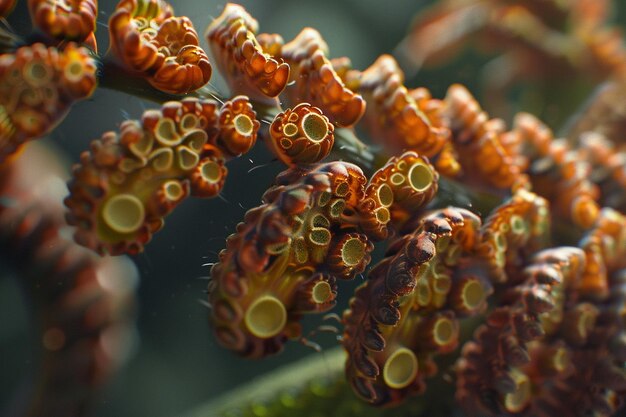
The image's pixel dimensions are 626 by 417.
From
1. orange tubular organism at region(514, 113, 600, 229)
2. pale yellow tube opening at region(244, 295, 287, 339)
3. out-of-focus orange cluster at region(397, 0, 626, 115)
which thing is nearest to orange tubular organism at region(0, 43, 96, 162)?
pale yellow tube opening at region(244, 295, 287, 339)

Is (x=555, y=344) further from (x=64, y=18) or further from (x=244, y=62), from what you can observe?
(x=64, y=18)

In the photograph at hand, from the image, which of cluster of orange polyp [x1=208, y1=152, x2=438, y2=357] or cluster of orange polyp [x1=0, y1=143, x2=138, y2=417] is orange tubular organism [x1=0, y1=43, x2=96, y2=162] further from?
cluster of orange polyp [x1=208, y1=152, x2=438, y2=357]

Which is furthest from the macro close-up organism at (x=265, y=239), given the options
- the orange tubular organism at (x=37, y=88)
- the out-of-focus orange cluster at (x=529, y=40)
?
the out-of-focus orange cluster at (x=529, y=40)

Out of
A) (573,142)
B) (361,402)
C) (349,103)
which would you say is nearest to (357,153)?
(349,103)

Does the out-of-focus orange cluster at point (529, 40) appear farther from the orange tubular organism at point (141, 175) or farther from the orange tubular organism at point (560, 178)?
the orange tubular organism at point (141, 175)

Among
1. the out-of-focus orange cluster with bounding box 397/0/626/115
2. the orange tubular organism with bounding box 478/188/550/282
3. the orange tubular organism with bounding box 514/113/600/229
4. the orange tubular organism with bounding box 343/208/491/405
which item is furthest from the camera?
the out-of-focus orange cluster with bounding box 397/0/626/115

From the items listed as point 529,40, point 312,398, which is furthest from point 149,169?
point 529,40

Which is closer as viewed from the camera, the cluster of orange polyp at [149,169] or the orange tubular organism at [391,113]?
the cluster of orange polyp at [149,169]

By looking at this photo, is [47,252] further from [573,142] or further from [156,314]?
[573,142]
